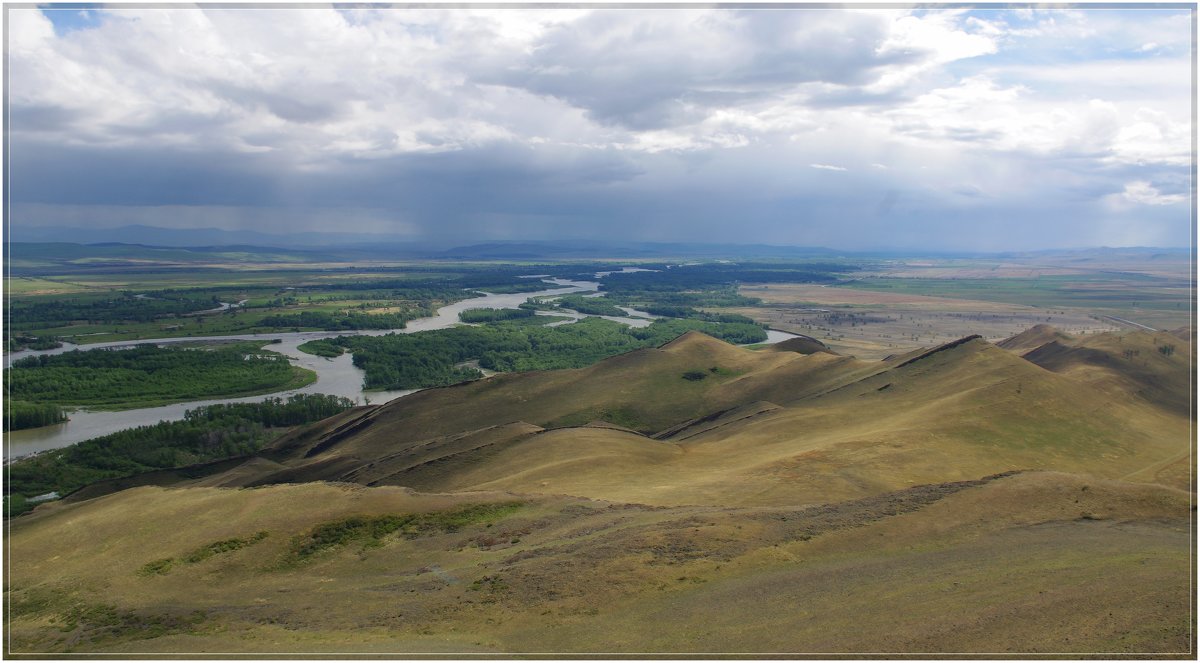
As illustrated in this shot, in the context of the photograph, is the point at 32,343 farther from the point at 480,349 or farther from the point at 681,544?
the point at 681,544

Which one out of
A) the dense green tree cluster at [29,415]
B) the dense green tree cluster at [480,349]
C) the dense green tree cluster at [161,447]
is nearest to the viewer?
the dense green tree cluster at [161,447]

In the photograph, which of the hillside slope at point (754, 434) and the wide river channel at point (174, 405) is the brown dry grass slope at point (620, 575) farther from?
the wide river channel at point (174, 405)

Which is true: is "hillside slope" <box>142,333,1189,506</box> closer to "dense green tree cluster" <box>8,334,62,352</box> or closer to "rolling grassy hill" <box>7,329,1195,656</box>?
"rolling grassy hill" <box>7,329,1195,656</box>

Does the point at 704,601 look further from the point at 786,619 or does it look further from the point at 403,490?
the point at 403,490

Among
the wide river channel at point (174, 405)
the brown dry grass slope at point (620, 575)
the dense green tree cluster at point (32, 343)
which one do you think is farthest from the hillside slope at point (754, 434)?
the dense green tree cluster at point (32, 343)

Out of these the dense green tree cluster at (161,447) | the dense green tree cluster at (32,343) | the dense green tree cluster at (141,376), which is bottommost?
the dense green tree cluster at (161,447)

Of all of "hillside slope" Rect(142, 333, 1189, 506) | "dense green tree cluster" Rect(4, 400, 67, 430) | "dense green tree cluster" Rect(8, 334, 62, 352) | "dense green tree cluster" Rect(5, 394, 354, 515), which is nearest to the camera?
"hillside slope" Rect(142, 333, 1189, 506)

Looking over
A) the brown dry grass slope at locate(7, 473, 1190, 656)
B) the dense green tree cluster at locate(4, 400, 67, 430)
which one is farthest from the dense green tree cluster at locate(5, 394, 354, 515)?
the brown dry grass slope at locate(7, 473, 1190, 656)
